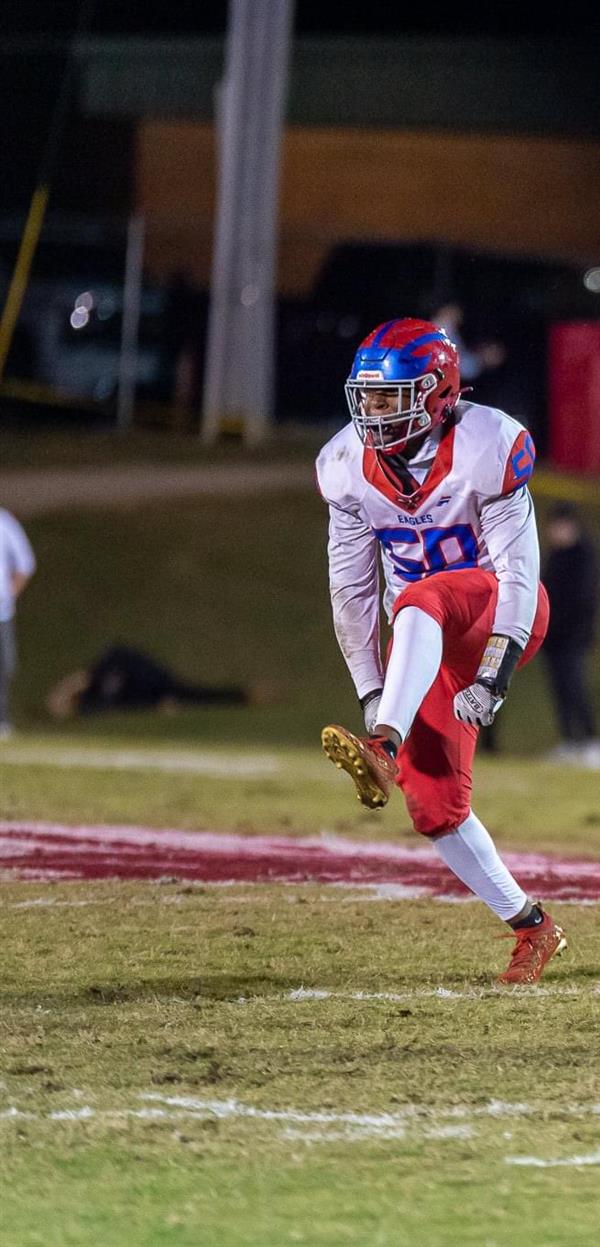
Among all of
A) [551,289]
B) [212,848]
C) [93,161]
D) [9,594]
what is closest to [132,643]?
[9,594]

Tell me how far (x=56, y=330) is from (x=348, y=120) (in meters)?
10.9

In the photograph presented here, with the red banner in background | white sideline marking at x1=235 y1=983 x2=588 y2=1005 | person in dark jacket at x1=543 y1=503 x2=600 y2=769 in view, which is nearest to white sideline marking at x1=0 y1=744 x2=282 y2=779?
person in dark jacket at x1=543 y1=503 x2=600 y2=769

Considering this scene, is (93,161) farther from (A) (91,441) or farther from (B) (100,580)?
(B) (100,580)

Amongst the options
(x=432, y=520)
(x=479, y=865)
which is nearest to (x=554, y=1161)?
(x=479, y=865)

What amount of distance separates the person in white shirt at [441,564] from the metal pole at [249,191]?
13.6m

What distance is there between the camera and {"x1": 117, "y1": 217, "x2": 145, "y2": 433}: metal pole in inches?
776

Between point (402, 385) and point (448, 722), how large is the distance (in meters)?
1.02

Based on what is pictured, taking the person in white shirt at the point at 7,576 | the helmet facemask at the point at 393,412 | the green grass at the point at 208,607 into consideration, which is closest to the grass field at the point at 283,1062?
the helmet facemask at the point at 393,412

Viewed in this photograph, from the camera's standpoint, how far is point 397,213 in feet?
92.8

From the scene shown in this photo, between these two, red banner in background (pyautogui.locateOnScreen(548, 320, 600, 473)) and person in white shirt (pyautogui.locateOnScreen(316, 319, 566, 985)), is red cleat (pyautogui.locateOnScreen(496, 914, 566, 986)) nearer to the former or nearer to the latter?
person in white shirt (pyautogui.locateOnScreen(316, 319, 566, 985))

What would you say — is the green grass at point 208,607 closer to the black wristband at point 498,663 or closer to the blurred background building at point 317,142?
the blurred background building at point 317,142

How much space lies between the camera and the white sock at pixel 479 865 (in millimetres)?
5895

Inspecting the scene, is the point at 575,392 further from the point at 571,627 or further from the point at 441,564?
the point at 441,564

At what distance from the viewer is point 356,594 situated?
6227mm
